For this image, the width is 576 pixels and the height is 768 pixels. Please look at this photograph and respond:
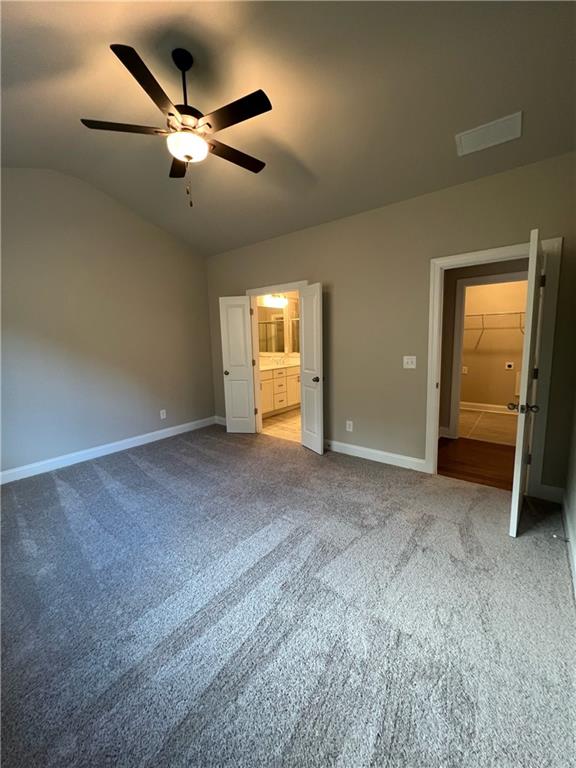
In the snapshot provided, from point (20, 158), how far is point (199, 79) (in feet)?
7.34

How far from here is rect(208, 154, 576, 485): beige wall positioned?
2.51 m

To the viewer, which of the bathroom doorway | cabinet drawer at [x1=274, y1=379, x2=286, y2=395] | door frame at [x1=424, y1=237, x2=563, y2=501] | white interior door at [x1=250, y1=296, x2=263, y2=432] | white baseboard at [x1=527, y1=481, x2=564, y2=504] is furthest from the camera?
cabinet drawer at [x1=274, y1=379, x2=286, y2=395]

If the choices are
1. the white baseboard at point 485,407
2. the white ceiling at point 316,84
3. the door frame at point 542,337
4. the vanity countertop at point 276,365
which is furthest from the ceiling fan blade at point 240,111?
the white baseboard at point 485,407

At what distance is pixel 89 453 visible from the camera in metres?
3.89

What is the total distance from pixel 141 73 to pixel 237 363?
3483mm

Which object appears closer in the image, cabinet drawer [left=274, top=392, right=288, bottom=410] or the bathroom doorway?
the bathroom doorway

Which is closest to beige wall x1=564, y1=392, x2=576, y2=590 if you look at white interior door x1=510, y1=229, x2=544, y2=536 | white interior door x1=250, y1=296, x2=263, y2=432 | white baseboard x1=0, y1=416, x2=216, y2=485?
white interior door x1=510, y1=229, x2=544, y2=536

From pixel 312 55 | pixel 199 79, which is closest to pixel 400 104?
pixel 312 55

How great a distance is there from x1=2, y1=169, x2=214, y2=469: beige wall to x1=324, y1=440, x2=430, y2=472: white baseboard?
252 cm

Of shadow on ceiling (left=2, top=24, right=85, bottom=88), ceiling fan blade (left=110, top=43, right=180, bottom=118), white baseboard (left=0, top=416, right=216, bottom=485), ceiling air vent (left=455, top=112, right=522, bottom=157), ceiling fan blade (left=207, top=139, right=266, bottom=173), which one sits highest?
shadow on ceiling (left=2, top=24, right=85, bottom=88)

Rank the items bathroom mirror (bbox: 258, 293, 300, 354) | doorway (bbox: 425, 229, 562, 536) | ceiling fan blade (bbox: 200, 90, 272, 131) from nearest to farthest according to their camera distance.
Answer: ceiling fan blade (bbox: 200, 90, 272, 131)
doorway (bbox: 425, 229, 562, 536)
bathroom mirror (bbox: 258, 293, 300, 354)

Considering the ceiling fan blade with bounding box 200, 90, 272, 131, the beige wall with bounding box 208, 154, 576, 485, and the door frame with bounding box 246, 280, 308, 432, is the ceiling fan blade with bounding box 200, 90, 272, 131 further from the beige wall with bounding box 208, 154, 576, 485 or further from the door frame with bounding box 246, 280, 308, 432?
the door frame with bounding box 246, 280, 308, 432

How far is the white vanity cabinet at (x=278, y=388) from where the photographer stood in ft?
17.5

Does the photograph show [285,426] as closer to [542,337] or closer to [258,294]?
[258,294]
